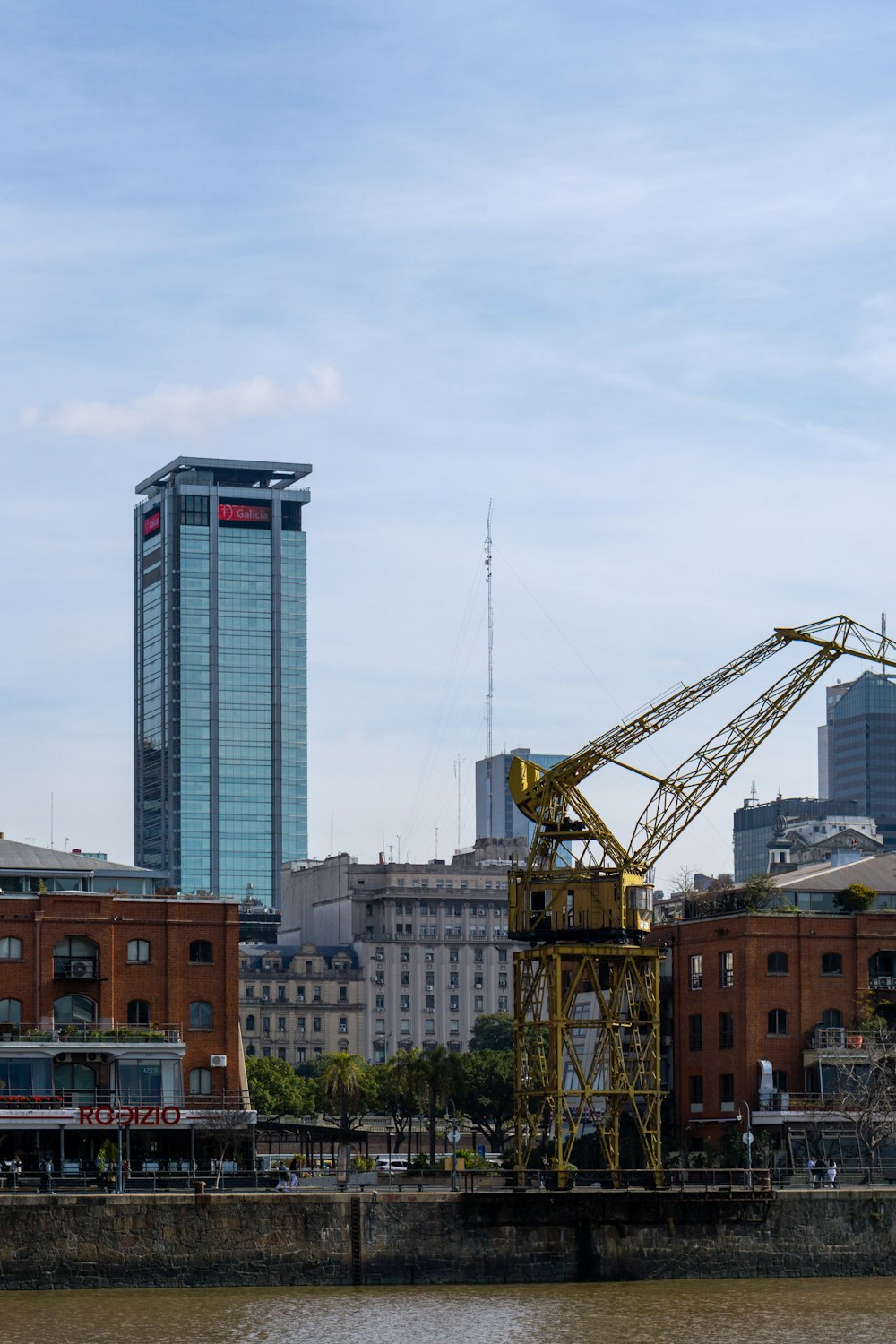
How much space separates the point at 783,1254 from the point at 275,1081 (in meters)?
105

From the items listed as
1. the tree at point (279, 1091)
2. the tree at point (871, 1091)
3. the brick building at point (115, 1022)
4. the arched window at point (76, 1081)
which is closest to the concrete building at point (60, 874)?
the brick building at point (115, 1022)

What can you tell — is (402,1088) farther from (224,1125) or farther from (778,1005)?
(224,1125)

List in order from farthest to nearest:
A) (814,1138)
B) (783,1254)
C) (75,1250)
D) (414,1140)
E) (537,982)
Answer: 1. (414,1140)
2. (814,1138)
3. (537,982)
4. (783,1254)
5. (75,1250)

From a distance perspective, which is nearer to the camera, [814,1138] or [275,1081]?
[814,1138]

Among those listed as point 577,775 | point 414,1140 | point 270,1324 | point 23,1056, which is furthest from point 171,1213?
point 414,1140

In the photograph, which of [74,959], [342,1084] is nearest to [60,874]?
[74,959]

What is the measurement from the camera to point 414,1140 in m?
182

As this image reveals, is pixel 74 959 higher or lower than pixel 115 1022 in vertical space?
higher

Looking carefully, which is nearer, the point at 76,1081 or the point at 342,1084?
the point at 76,1081

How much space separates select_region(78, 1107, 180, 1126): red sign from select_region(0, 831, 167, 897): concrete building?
1351 centimetres

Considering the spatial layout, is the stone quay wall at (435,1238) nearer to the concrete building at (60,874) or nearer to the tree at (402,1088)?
the concrete building at (60,874)

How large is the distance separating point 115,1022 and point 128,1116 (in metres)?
9.37

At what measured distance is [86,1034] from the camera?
103 m

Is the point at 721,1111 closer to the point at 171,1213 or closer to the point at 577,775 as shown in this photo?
the point at 577,775
